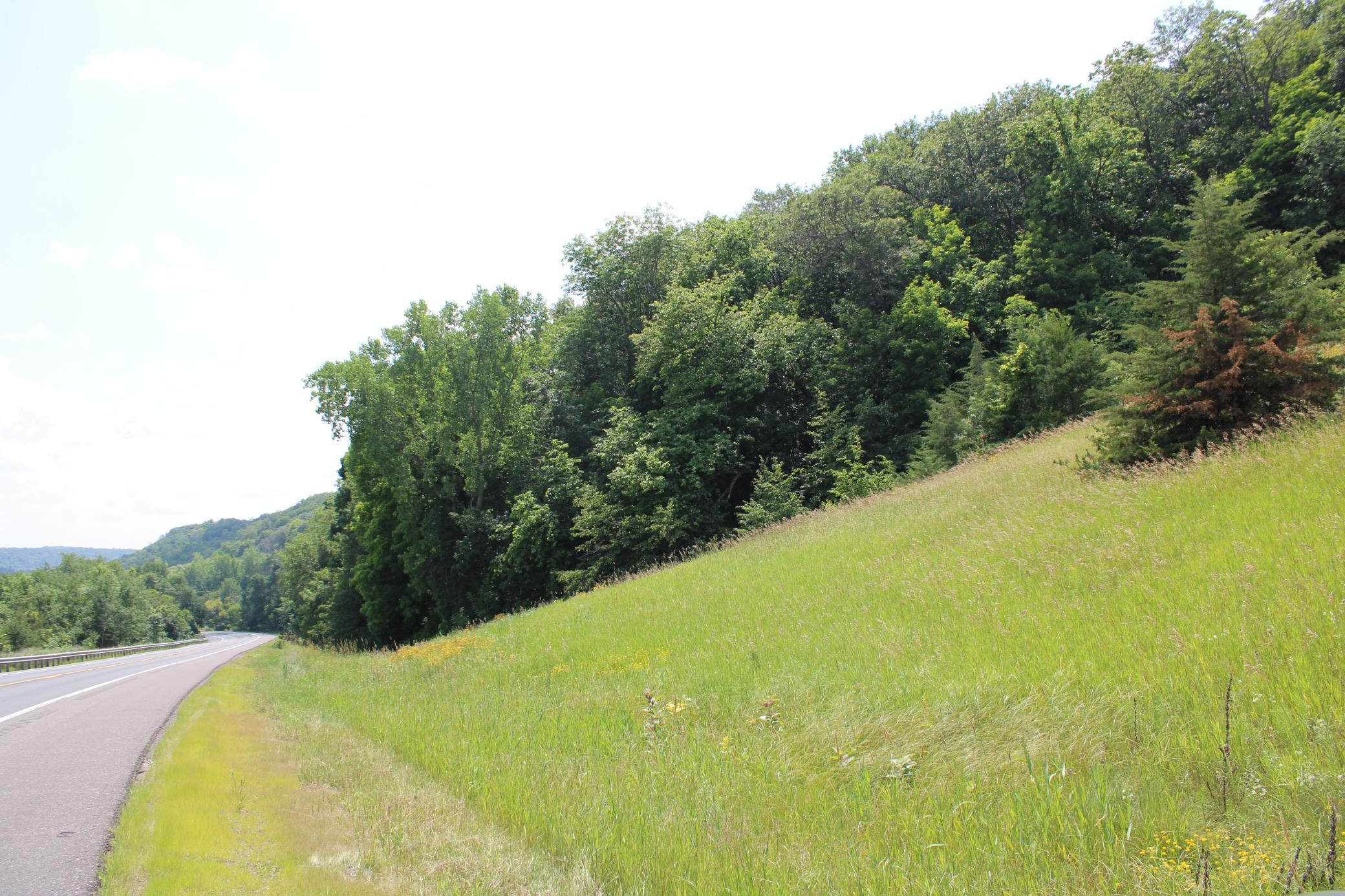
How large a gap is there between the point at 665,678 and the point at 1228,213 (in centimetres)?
1149

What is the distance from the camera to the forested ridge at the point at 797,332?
30750mm

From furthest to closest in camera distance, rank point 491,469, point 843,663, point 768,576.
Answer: point 491,469
point 768,576
point 843,663

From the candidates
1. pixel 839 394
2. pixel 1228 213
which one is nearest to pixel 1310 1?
pixel 839 394

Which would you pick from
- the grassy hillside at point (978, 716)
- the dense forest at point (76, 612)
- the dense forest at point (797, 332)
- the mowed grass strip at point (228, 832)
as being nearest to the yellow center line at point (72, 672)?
the dense forest at point (797, 332)

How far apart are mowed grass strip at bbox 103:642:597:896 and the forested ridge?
19.7 m

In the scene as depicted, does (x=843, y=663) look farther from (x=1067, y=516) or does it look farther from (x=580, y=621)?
(x=580, y=621)

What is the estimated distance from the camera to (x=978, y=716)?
5062 millimetres

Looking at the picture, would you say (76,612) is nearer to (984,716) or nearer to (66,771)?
(66,771)

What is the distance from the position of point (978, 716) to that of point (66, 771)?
9.48m

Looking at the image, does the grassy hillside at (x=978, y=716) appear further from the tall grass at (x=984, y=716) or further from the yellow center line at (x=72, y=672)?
the yellow center line at (x=72, y=672)

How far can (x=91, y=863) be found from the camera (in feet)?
15.4

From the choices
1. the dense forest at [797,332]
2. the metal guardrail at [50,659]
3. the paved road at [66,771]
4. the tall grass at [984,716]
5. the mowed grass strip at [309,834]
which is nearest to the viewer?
the tall grass at [984,716]

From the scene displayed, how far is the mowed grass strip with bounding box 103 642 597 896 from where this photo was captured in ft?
14.2

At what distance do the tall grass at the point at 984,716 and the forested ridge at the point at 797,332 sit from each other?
52.2 feet
